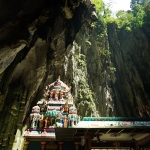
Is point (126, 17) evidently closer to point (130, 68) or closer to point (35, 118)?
point (130, 68)

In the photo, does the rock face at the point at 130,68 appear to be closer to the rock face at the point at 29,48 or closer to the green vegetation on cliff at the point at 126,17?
the green vegetation on cliff at the point at 126,17

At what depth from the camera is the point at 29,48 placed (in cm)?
1151

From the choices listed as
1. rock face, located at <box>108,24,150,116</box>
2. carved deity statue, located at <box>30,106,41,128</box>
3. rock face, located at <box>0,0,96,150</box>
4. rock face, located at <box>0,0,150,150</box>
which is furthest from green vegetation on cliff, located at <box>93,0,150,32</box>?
carved deity statue, located at <box>30,106,41,128</box>

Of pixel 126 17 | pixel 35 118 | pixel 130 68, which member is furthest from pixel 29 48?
pixel 126 17

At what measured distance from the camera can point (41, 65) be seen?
520 inches

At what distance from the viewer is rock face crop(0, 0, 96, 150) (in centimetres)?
720

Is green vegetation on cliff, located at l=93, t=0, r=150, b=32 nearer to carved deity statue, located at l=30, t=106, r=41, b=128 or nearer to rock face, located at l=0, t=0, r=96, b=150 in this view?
rock face, located at l=0, t=0, r=96, b=150

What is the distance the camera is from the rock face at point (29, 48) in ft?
23.6

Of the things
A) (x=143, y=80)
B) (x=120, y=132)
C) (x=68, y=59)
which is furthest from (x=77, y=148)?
(x=143, y=80)

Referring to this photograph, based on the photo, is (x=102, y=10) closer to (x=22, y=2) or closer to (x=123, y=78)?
(x=123, y=78)

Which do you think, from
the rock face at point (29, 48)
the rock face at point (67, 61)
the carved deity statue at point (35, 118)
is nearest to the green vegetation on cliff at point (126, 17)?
the rock face at point (67, 61)

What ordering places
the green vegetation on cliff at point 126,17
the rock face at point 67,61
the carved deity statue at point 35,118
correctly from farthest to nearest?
the green vegetation on cliff at point 126,17
the carved deity statue at point 35,118
the rock face at point 67,61

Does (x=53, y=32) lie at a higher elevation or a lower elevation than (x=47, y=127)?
higher

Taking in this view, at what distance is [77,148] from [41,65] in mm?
7844
